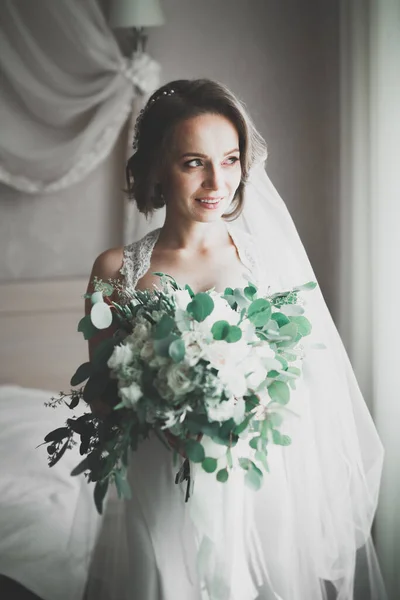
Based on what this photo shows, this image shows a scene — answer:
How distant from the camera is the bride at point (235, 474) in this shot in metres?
1.24

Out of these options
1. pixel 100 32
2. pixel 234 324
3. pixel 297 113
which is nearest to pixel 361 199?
pixel 297 113

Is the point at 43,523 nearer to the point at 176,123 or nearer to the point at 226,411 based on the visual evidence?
the point at 226,411

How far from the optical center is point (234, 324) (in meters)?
1.08

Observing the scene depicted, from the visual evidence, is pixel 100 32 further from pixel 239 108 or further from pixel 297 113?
pixel 239 108

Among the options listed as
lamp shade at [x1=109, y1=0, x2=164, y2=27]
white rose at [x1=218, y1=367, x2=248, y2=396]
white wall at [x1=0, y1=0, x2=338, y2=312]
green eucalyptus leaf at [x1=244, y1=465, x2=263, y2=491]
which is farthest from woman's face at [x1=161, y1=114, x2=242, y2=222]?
lamp shade at [x1=109, y1=0, x2=164, y2=27]

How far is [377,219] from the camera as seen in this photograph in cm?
A: 176

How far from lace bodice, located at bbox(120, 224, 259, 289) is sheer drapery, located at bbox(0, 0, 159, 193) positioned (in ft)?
3.25

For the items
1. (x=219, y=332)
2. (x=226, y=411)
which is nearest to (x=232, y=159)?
(x=219, y=332)

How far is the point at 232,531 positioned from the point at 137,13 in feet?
6.15

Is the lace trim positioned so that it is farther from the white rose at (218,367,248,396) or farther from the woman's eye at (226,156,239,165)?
the white rose at (218,367,248,396)

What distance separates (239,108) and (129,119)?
3.81 feet

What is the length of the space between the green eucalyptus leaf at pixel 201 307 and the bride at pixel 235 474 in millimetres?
279

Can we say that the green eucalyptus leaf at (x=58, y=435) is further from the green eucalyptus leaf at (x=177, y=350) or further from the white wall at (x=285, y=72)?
the white wall at (x=285, y=72)

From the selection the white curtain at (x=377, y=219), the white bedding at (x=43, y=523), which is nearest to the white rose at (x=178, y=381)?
the white bedding at (x=43, y=523)
